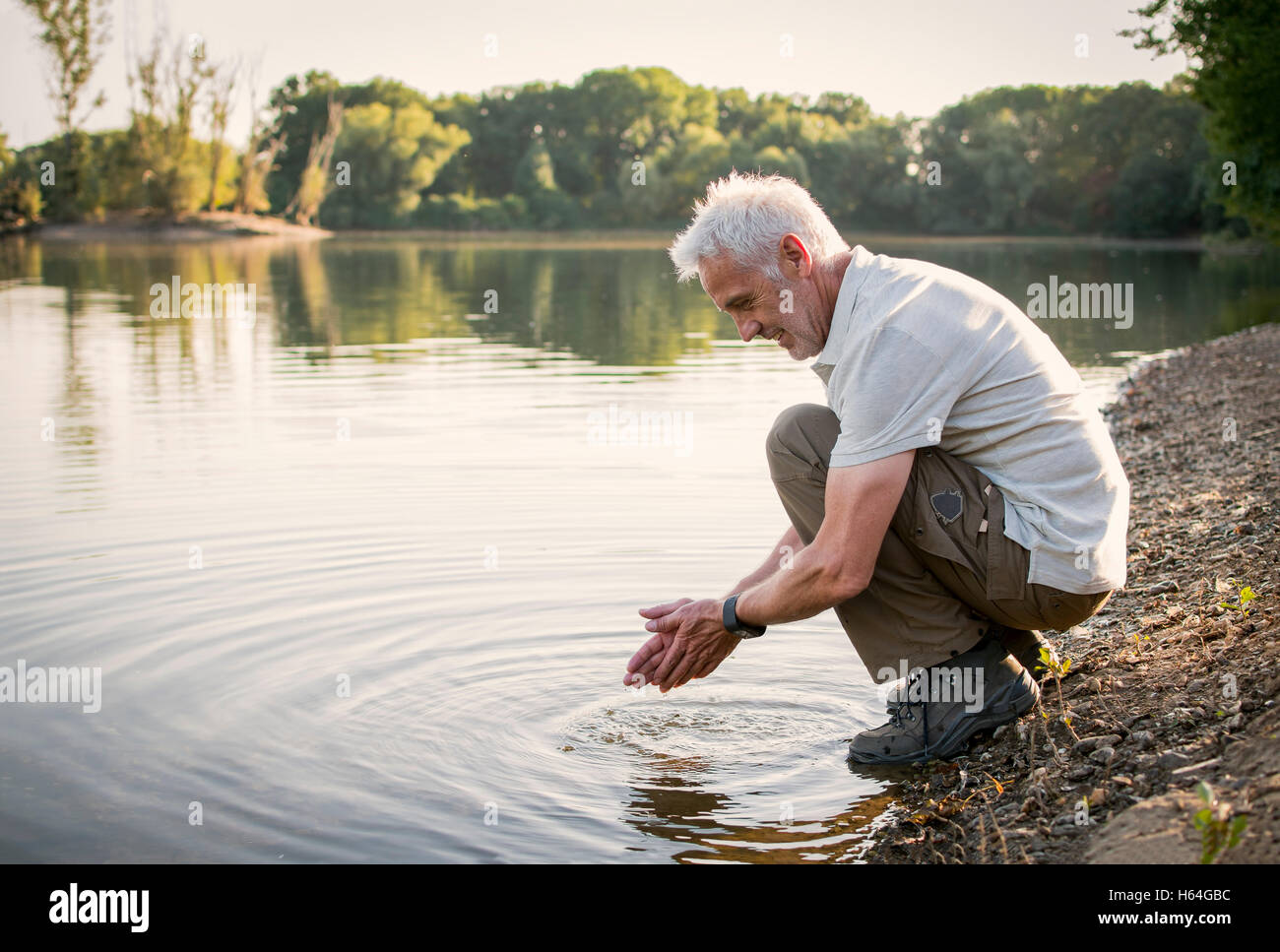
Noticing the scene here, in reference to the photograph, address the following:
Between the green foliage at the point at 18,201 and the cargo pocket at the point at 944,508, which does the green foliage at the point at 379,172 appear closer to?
the green foliage at the point at 18,201

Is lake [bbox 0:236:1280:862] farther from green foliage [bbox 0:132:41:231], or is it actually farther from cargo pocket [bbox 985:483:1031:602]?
green foliage [bbox 0:132:41:231]

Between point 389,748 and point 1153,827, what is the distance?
2436 mm

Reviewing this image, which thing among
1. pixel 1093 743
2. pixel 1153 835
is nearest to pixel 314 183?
pixel 1093 743

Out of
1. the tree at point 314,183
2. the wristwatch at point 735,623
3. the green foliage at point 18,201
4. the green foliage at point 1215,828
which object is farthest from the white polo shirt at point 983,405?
the tree at point 314,183

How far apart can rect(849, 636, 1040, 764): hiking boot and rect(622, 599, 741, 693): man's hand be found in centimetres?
58

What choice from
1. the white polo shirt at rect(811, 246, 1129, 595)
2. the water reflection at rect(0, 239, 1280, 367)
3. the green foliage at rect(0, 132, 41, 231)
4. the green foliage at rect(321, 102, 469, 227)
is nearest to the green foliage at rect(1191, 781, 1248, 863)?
the white polo shirt at rect(811, 246, 1129, 595)

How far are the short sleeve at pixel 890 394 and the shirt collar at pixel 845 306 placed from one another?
0.16 m

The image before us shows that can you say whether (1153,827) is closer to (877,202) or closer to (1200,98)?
(1200,98)

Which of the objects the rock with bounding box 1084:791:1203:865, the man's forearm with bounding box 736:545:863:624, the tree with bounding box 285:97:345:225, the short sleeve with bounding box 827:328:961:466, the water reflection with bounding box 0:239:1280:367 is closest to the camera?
the rock with bounding box 1084:791:1203:865

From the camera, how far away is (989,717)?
151 inches

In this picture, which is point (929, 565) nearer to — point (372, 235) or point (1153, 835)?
point (1153, 835)

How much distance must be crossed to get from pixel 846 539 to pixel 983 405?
0.53 meters

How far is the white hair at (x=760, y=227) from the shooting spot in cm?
359

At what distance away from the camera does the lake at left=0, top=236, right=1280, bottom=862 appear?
3.78 m
